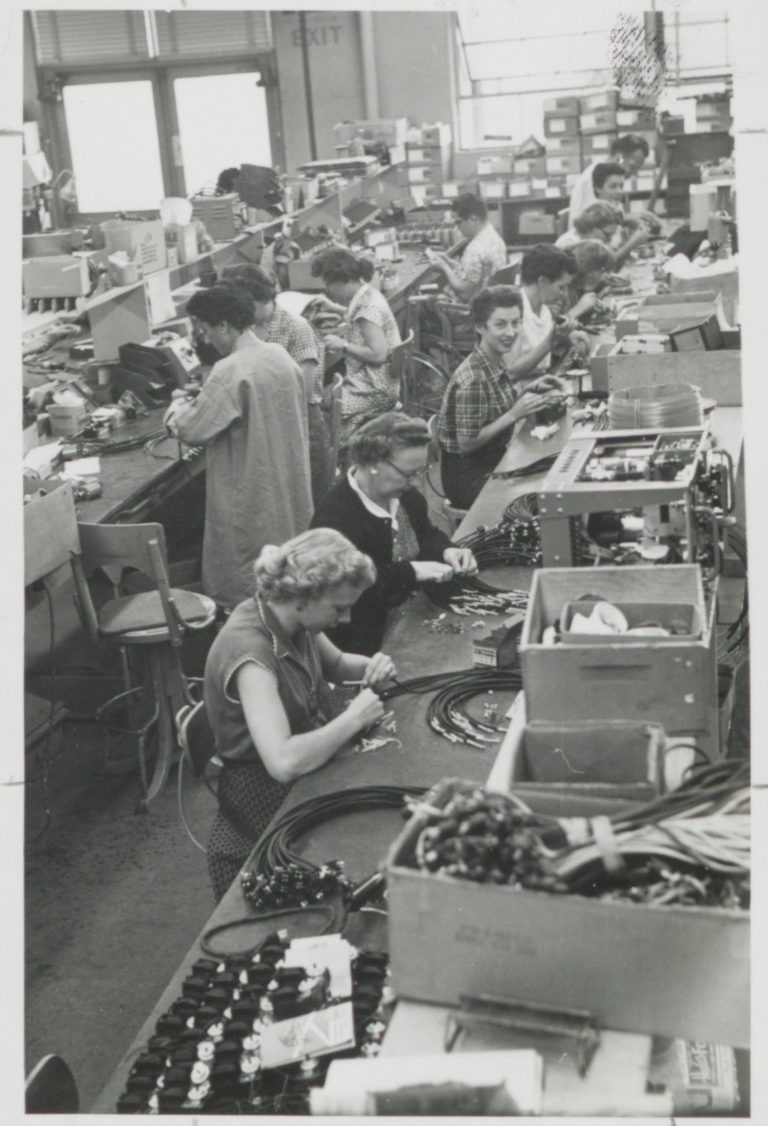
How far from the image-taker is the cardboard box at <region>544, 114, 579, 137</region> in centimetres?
1105

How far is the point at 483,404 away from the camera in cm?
453

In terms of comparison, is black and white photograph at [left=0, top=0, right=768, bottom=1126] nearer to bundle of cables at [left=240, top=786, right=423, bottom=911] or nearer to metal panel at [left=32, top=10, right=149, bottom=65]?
bundle of cables at [left=240, top=786, right=423, bottom=911]

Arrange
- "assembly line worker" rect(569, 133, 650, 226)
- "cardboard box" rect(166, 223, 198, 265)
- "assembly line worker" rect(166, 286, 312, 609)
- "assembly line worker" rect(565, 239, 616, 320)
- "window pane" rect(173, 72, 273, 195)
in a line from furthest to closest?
"window pane" rect(173, 72, 273, 195), "assembly line worker" rect(569, 133, 650, 226), "cardboard box" rect(166, 223, 198, 265), "assembly line worker" rect(565, 239, 616, 320), "assembly line worker" rect(166, 286, 312, 609)

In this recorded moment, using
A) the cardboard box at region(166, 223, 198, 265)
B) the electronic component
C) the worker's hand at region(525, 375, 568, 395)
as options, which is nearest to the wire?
the electronic component

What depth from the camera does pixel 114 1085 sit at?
181 centimetres

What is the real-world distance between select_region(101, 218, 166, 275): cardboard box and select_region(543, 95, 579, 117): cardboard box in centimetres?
553

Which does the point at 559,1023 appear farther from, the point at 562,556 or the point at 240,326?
the point at 240,326

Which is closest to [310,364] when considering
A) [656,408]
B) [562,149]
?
[656,408]

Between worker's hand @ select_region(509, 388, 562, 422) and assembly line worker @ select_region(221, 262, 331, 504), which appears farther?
assembly line worker @ select_region(221, 262, 331, 504)

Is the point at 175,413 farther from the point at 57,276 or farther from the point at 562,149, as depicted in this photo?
the point at 562,149

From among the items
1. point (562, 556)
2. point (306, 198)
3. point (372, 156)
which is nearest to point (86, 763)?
point (562, 556)

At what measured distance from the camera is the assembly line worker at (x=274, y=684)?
2559mm

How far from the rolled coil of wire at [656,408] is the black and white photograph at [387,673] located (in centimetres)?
1

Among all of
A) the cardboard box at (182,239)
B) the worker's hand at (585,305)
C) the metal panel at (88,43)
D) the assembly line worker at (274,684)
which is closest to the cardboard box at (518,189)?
the metal panel at (88,43)
